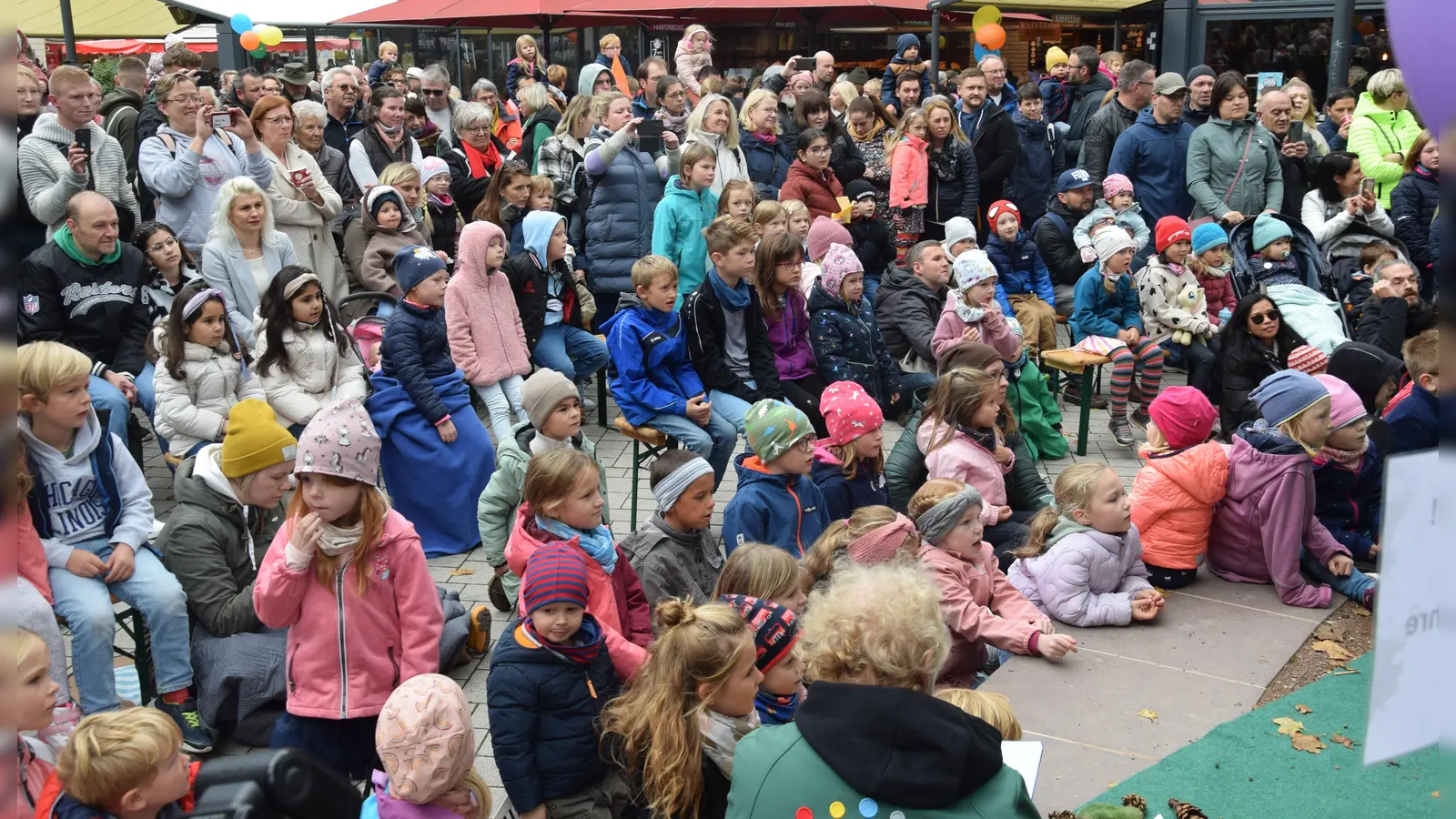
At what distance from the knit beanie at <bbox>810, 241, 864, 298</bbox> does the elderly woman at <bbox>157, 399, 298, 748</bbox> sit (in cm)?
393

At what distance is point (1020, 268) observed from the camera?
9.91 metres

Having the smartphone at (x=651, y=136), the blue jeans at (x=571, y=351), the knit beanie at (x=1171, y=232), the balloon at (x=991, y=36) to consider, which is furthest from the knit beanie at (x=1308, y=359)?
the balloon at (x=991, y=36)

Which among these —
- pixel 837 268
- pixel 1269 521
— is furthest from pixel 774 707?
pixel 837 268

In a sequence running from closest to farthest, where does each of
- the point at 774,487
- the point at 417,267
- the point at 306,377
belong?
the point at 774,487 → the point at 417,267 → the point at 306,377

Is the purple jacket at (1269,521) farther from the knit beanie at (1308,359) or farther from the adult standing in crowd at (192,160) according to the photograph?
the adult standing in crowd at (192,160)

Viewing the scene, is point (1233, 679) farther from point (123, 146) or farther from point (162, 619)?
point (123, 146)

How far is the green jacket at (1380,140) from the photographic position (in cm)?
1154

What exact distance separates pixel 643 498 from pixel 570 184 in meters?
3.67

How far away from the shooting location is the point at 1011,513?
648 cm

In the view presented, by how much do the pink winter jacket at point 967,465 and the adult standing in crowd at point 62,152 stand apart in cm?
521

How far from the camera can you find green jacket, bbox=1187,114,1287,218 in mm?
10516

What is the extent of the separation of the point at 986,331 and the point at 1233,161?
3544mm

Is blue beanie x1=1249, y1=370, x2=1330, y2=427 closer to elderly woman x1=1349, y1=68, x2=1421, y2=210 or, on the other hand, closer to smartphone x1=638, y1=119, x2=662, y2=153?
smartphone x1=638, y1=119, x2=662, y2=153

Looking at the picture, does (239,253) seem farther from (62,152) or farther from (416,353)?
(62,152)
